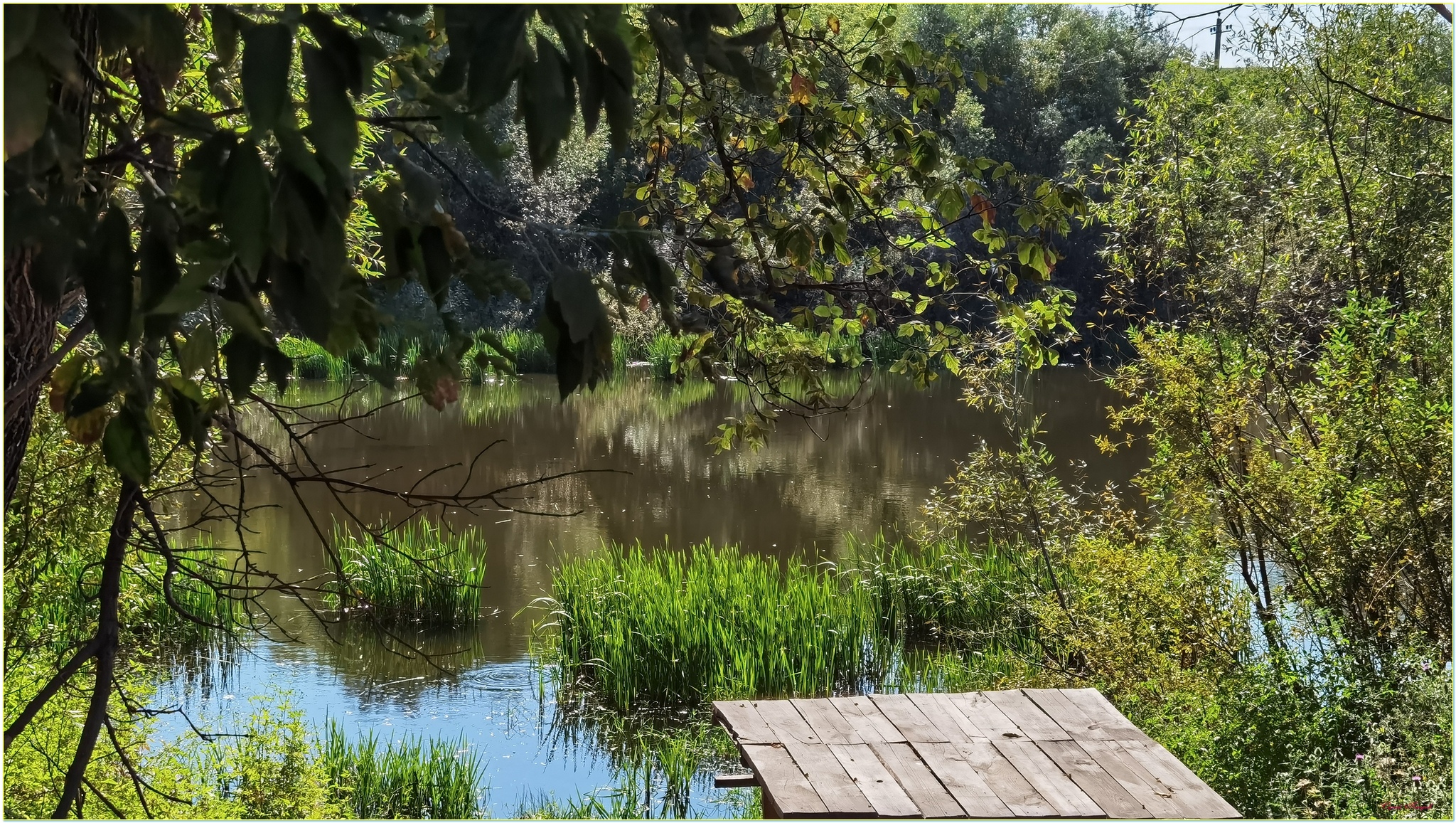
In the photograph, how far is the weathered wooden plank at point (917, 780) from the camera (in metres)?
2.90

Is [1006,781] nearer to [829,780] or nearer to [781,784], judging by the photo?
[829,780]

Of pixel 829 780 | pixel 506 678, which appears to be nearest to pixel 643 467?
pixel 506 678

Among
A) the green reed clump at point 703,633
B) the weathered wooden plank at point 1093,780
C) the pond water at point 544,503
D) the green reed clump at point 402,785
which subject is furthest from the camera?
the green reed clump at point 703,633

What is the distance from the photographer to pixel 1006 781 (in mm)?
3082

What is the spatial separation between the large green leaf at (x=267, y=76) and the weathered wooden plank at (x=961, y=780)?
2398 millimetres

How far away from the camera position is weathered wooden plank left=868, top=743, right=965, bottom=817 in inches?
114

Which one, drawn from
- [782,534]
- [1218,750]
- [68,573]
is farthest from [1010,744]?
[782,534]

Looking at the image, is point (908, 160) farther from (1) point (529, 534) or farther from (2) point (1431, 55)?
(1) point (529, 534)

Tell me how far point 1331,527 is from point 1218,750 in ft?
3.07

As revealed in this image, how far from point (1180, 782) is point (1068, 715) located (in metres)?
0.56

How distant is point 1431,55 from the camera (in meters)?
5.71

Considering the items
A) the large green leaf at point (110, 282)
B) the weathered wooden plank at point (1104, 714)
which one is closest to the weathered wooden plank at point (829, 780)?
the weathered wooden plank at point (1104, 714)

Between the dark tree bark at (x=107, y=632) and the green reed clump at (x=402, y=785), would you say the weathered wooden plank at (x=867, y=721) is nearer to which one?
the green reed clump at (x=402, y=785)

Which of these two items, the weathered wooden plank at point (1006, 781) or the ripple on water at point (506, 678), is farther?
the ripple on water at point (506, 678)
